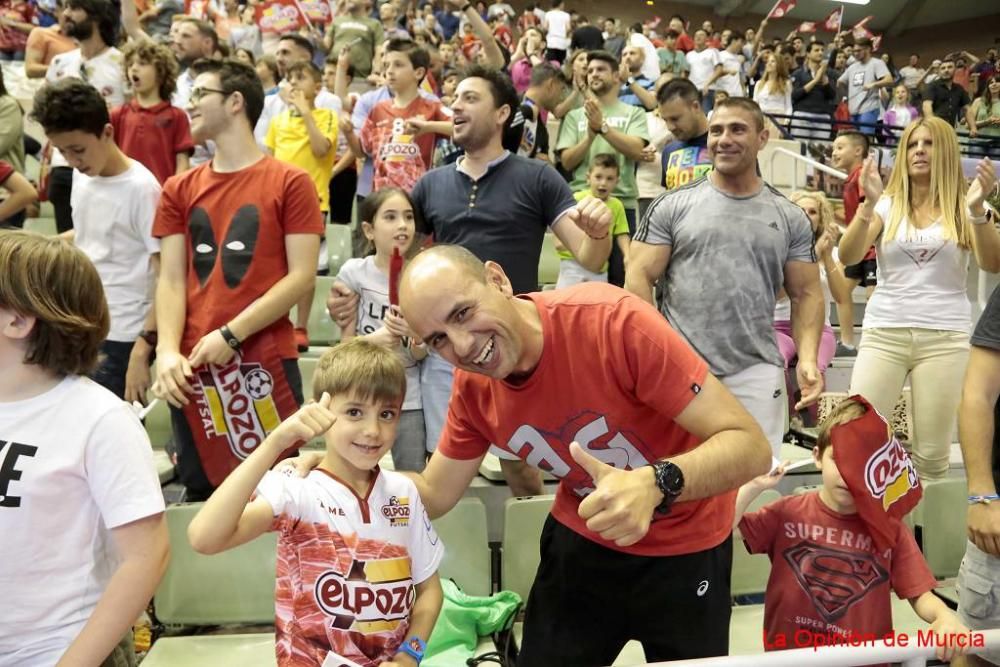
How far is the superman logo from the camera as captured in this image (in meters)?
2.23

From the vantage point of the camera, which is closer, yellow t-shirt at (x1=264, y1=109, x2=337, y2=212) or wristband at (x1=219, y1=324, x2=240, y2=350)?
wristband at (x1=219, y1=324, x2=240, y2=350)

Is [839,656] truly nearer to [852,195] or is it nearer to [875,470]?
[875,470]

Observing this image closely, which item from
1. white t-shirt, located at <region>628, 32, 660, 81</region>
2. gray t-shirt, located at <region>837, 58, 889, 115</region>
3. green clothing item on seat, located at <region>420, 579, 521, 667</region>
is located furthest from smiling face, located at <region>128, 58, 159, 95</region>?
gray t-shirt, located at <region>837, 58, 889, 115</region>

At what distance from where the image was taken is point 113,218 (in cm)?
309

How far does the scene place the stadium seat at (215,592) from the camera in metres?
2.63

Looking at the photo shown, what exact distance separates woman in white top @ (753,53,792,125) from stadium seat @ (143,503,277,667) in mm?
9318

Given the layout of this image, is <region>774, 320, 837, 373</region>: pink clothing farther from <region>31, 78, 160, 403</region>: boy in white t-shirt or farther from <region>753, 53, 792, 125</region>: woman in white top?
<region>753, 53, 792, 125</region>: woman in white top

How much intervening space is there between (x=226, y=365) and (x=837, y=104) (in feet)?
38.6

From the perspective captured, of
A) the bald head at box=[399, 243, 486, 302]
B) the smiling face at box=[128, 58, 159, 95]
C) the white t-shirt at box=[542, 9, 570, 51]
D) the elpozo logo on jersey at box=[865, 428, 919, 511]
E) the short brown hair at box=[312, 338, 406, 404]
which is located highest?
the white t-shirt at box=[542, 9, 570, 51]

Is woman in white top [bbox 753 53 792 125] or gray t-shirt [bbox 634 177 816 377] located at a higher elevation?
woman in white top [bbox 753 53 792 125]

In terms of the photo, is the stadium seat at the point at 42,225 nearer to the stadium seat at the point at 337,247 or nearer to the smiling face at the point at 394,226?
the stadium seat at the point at 337,247

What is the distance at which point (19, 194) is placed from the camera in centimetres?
438

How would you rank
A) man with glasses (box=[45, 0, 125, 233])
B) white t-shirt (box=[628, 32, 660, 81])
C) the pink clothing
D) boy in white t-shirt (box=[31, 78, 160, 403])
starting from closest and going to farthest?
1. boy in white t-shirt (box=[31, 78, 160, 403])
2. the pink clothing
3. man with glasses (box=[45, 0, 125, 233])
4. white t-shirt (box=[628, 32, 660, 81])

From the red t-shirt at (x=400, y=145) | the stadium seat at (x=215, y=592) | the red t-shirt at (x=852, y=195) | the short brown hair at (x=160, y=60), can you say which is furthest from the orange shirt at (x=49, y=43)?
the red t-shirt at (x=852, y=195)
